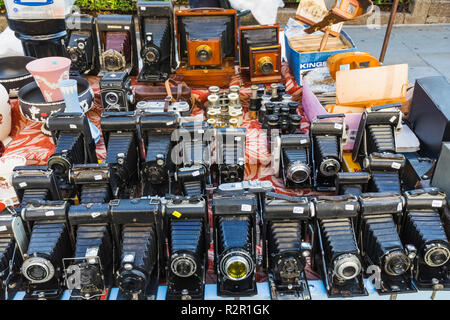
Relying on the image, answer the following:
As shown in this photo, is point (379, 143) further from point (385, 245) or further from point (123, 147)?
point (123, 147)

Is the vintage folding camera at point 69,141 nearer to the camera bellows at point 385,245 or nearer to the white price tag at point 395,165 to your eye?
the camera bellows at point 385,245

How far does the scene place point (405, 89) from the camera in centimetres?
393

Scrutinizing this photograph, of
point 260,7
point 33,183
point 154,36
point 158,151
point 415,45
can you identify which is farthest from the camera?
point 415,45

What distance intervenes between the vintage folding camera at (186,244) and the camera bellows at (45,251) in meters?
0.57

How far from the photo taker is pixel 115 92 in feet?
13.0

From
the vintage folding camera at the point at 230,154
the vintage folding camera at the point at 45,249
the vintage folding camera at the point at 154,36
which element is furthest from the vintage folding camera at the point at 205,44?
the vintage folding camera at the point at 45,249

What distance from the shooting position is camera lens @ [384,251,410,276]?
8.09ft

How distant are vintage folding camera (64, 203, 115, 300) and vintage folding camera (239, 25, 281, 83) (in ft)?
7.93

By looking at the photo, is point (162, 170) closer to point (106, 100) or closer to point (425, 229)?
point (106, 100)

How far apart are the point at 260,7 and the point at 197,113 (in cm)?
282

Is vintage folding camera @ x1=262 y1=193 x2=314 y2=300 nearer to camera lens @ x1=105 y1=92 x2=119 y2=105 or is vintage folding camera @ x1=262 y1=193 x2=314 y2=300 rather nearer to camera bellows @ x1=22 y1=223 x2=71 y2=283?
camera bellows @ x1=22 y1=223 x2=71 y2=283

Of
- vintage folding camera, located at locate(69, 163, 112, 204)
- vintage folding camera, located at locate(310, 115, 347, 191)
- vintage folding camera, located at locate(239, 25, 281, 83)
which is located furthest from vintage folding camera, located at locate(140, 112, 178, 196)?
vintage folding camera, located at locate(239, 25, 281, 83)

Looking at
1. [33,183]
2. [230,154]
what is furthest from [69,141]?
[230,154]

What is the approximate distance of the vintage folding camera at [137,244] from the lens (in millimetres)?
2398
